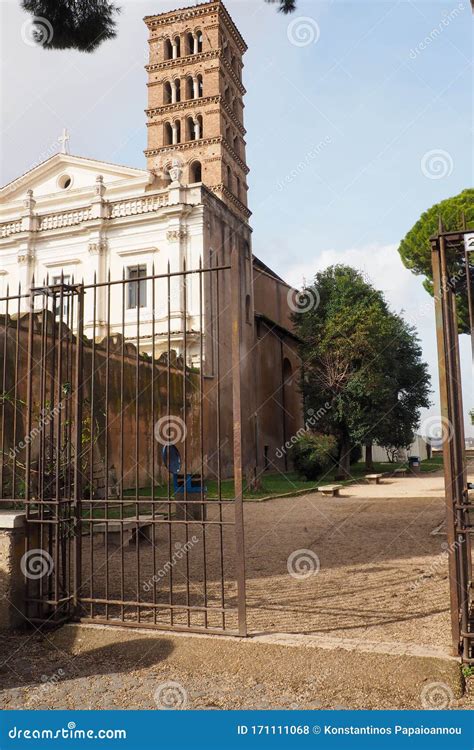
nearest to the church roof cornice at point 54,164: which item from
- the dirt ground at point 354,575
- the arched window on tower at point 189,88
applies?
the arched window on tower at point 189,88

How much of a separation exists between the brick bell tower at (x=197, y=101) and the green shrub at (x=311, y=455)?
1455 centimetres

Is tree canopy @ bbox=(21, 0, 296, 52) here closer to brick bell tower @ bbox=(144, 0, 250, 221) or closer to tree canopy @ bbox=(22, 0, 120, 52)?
tree canopy @ bbox=(22, 0, 120, 52)

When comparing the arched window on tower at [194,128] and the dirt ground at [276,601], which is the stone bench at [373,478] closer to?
the dirt ground at [276,601]

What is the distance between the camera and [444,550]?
8.22 m

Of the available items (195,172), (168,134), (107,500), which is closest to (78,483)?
(107,500)

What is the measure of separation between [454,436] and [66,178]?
26.6 metres

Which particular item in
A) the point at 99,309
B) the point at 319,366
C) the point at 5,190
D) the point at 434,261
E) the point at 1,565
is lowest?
the point at 1,565

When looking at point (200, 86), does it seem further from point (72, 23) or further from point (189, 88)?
point (72, 23)

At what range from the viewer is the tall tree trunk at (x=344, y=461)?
80.9 feet

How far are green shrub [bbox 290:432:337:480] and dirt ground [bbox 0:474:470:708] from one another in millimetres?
11399

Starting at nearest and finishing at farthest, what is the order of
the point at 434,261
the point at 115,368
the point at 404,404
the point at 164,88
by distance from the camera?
the point at 434,261
the point at 115,368
the point at 404,404
the point at 164,88

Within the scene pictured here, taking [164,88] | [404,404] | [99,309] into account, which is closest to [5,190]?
[99,309]

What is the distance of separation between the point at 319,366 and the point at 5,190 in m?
16.6

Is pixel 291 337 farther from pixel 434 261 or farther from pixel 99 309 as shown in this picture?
pixel 434 261
